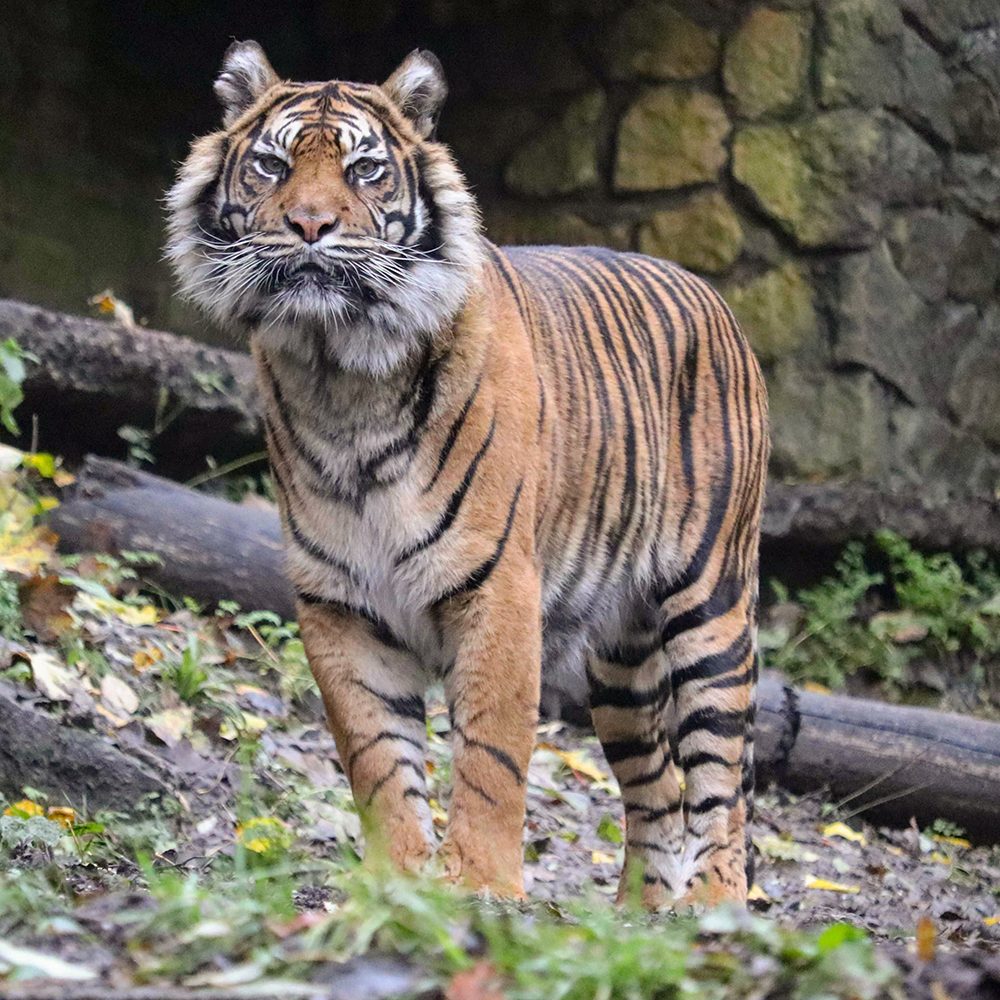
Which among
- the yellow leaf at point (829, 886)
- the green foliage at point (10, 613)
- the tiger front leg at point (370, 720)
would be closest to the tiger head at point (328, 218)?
the tiger front leg at point (370, 720)

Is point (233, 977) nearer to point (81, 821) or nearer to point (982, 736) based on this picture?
point (81, 821)

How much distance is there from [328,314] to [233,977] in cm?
205

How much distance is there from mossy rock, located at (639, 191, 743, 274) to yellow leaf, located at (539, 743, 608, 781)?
318 centimetres

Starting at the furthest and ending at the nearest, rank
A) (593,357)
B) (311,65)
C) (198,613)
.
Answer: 1. (311,65)
2. (198,613)
3. (593,357)

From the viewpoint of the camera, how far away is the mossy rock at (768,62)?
8.23 m

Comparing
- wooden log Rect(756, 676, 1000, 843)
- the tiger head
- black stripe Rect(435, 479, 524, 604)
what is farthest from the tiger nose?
wooden log Rect(756, 676, 1000, 843)

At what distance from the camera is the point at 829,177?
8.22m

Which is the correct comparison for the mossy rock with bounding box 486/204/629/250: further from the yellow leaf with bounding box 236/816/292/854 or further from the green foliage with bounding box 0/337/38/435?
the yellow leaf with bounding box 236/816/292/854

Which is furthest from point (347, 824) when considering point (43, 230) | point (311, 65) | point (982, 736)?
point (311, 65)

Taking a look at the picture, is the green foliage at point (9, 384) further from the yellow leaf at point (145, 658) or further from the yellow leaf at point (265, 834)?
the yellow leaf at point (265, 834)

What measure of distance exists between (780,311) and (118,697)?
461 cm

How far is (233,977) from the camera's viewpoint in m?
1.98

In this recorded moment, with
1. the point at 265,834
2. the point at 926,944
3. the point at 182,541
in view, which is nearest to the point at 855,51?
the point at 182,541

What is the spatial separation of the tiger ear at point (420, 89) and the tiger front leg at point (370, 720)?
1300 millimetres
